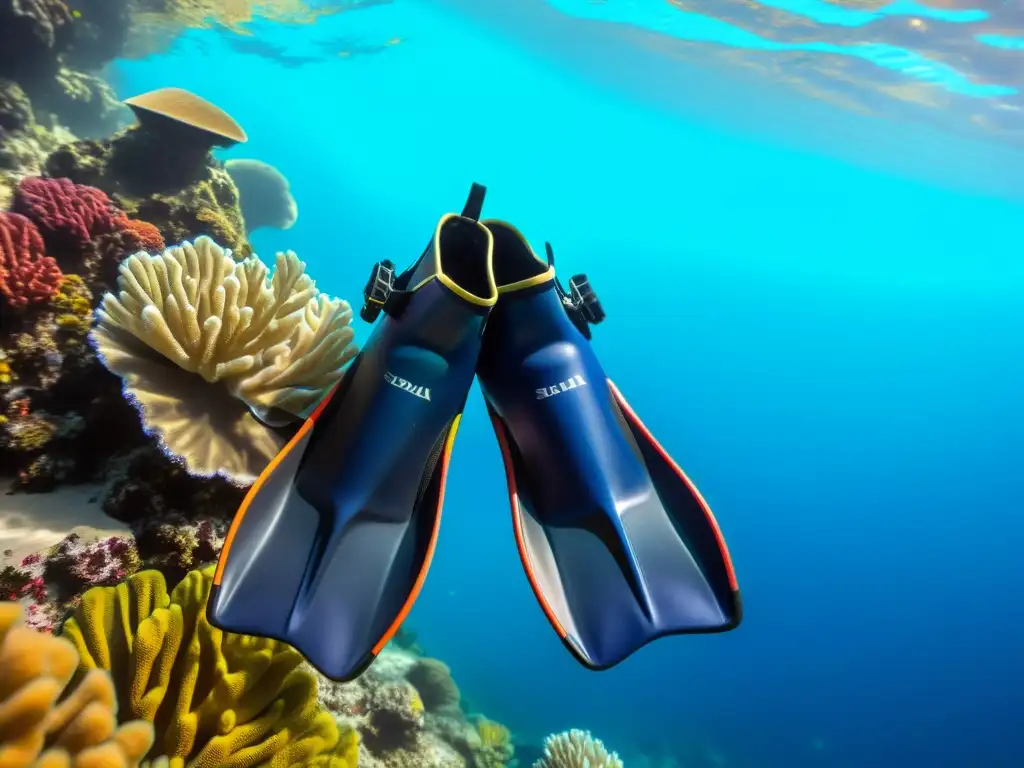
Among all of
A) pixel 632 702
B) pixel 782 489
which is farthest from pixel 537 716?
pixel 782 489

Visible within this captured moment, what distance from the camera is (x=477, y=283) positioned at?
2637 millimetres

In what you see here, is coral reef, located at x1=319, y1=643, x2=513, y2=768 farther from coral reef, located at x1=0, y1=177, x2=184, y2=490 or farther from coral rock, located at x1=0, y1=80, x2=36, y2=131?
coral rock, located at x1=0, y1=80, x2=36, y2=131

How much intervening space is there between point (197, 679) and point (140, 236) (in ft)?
10.5

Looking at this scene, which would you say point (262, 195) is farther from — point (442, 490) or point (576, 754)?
point (576, 754)

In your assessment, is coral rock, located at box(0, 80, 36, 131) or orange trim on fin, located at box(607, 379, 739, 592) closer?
orange trim on fin, located at box(607, 379, 739, 592)

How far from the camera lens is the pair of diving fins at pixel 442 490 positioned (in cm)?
204

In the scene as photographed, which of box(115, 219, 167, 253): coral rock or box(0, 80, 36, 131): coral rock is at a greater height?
box(0, 80, 36, 131): coral rock

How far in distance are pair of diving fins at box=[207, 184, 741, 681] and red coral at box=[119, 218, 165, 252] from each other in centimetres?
240

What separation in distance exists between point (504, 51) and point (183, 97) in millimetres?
28601

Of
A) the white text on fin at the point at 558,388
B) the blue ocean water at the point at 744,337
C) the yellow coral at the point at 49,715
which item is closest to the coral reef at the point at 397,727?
the yellow coral at the point at 49,715

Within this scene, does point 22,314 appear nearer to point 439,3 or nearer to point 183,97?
point 183,97

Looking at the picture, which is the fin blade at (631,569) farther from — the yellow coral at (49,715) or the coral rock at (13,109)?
the coral rock at (13,109)

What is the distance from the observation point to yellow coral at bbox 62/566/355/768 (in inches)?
71.0

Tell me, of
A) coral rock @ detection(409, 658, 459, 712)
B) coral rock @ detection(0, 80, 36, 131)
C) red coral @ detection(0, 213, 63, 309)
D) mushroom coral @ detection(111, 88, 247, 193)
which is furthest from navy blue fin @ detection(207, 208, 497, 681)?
coral rock @ detection(409, 658, 459, 712)
